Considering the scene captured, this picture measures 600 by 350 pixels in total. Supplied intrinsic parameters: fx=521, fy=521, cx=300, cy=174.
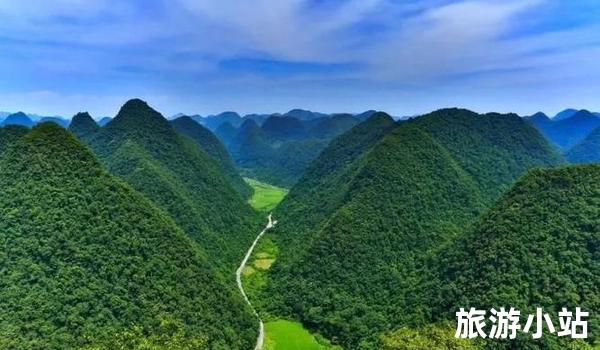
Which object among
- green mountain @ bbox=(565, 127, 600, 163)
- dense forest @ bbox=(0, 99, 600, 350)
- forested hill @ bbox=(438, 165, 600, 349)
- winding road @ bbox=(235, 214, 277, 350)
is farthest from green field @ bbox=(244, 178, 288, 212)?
green mountain @ bbox=(565, 127, 600, 163)

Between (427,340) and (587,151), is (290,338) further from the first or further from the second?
(587,151)

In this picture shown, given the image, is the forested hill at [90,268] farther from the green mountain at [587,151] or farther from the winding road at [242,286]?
the green mountain at [587,151]

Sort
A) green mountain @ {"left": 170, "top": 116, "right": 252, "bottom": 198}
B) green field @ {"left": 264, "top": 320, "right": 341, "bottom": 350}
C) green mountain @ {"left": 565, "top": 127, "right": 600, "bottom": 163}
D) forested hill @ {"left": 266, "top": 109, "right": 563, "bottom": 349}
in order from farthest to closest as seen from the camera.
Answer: green mountain @ {"left": 565, "top": 127, "right": 600, "bottom": 163}
green mountain @ {"left": 170, "top": 116, "right": 252, "bottom": 198}
forested hill @ {"left": 266, "top": 109, "right": 563, "bottom": 349}
green field @ {"left": 264, "top": 320, "right": 341, "bottom": 350}

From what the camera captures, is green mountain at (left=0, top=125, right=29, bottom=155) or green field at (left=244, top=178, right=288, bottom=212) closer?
green mountain at (left=0, top=125, right=29, bottom=155)

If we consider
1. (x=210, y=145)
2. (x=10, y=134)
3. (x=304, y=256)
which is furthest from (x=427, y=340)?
(x=210, y=145)

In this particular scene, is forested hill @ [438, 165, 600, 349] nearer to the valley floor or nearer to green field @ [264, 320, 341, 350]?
green field @ [264, 320, 341, 350]

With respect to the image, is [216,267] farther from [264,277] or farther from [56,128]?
[56,128]
